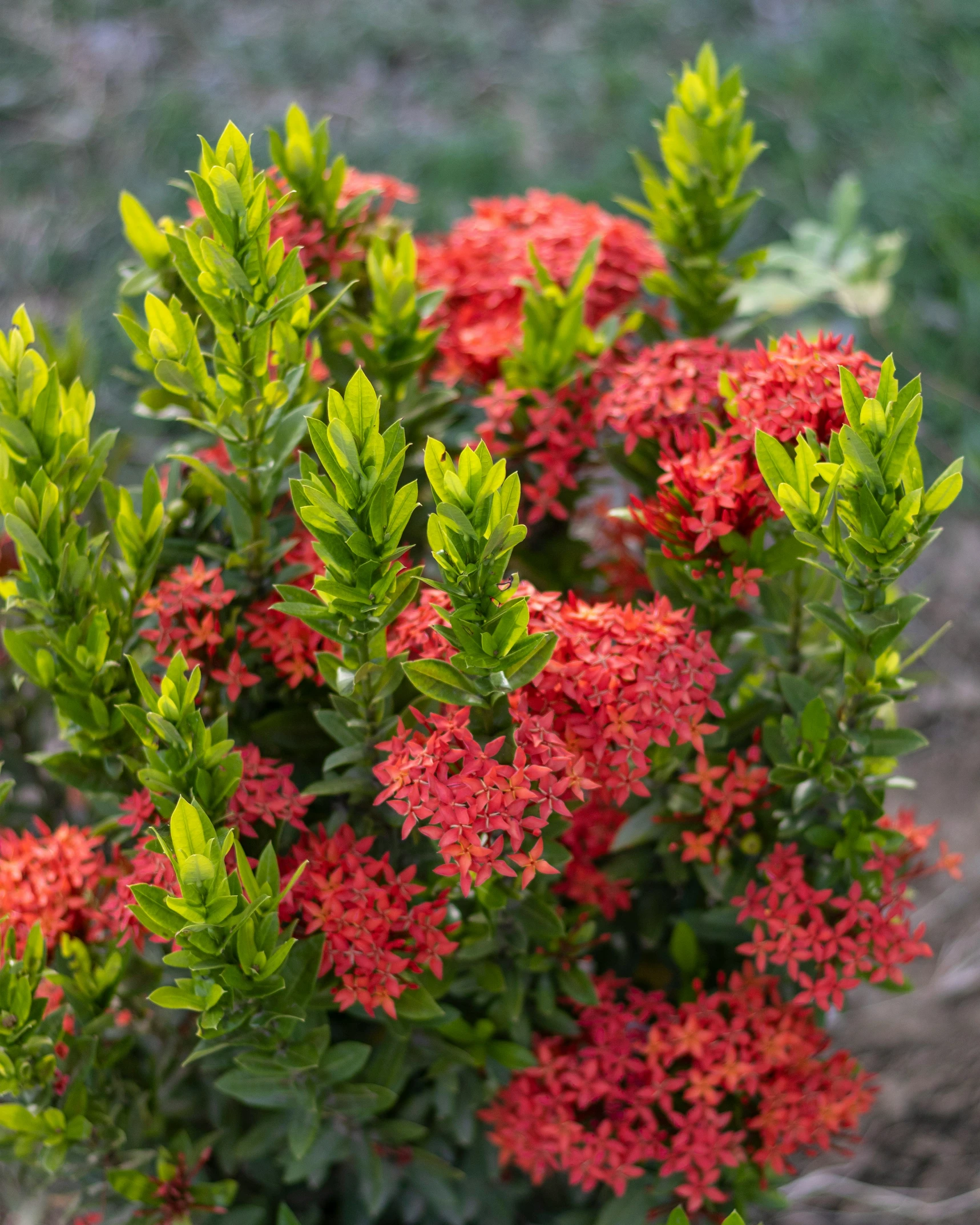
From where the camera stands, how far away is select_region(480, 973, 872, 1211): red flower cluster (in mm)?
1721

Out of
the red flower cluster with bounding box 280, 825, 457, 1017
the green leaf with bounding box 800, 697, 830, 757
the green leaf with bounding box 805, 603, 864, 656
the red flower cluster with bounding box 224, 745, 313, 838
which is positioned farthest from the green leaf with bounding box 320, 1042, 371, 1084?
the green leaf with bounding box 805, 603, 864, 656

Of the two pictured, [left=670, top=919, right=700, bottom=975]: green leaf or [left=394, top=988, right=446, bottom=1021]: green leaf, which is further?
[left=670, top=919, right=700, bottom=975]: green leaf

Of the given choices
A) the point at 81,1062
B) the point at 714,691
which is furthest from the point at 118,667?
the point at 714,691

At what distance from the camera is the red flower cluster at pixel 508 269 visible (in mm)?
1954

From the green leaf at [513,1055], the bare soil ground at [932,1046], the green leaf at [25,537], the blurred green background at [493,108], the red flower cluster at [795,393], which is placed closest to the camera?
the green leaf at [25,537]

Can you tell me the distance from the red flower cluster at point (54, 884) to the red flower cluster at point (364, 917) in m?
0.31

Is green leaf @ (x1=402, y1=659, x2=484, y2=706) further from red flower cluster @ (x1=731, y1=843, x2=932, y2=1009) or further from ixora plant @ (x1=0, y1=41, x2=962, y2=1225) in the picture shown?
red flower cluster @ (x1=731, y1=843, x2=932, y2=1009)

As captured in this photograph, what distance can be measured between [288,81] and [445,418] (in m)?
3.48

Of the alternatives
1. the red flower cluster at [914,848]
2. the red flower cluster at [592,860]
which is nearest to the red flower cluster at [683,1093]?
the red flower cluster at [592,860]

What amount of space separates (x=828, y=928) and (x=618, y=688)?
1.65ft

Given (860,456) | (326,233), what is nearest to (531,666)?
(860,456)

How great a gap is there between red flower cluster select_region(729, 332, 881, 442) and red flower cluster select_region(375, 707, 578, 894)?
1.65 ft

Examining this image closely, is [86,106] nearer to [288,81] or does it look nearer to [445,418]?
[288,81]

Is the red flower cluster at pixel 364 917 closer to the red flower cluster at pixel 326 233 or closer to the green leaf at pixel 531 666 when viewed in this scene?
the green leaf at pixel 531 666
